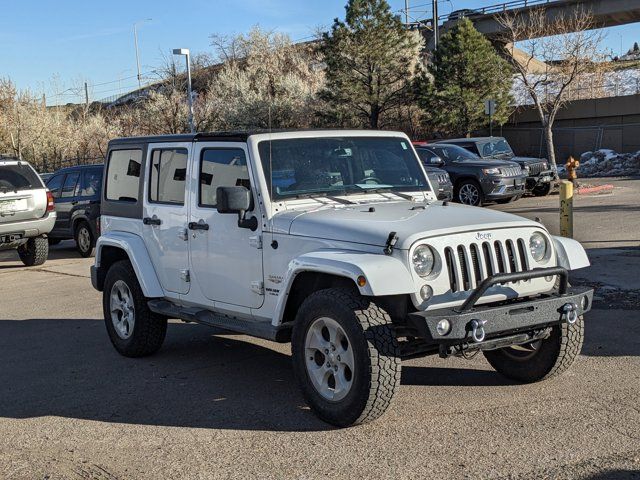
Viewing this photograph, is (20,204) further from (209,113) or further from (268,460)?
(209,113)

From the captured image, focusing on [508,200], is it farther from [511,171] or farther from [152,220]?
[152,220]

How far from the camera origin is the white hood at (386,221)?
16.8ft

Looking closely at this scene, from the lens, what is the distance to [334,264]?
5000mm

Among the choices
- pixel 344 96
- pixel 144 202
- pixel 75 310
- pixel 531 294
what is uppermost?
pixel 344 96

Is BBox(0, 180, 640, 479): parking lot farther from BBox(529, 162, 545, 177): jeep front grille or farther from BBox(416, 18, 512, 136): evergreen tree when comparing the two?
BBox(416, 18, 512, 136): evergreen tree

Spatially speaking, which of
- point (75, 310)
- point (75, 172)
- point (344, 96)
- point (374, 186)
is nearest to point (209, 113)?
point (344, 96)

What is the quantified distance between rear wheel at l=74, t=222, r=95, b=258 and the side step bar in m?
8.75

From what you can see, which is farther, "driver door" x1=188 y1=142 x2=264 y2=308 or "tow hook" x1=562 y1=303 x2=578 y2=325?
"driver door" x1=188 y1=142 x2=264 y2=308

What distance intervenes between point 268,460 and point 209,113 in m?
41.8

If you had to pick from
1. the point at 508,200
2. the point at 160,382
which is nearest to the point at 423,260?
the point at 160,382

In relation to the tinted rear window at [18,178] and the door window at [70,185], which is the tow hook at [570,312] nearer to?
the tinted rear window at [18,178]

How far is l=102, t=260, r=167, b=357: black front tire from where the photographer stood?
23.3ft

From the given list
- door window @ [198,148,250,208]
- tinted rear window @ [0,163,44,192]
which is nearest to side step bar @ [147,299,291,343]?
door window @ [198,148,250,208]

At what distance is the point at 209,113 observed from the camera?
45188mm
